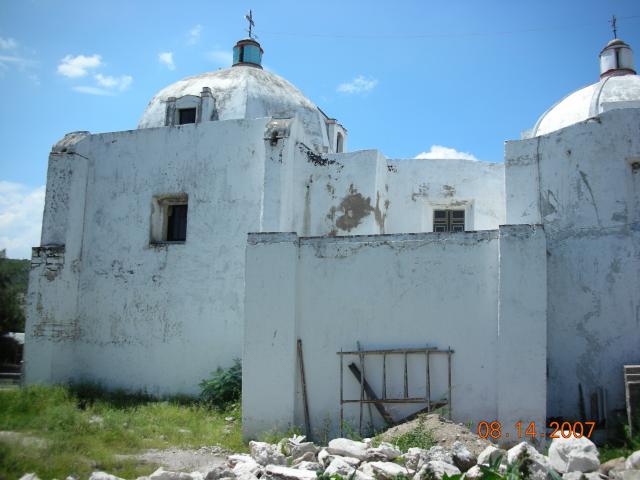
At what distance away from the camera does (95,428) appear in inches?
367

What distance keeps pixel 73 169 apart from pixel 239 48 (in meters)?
6.35

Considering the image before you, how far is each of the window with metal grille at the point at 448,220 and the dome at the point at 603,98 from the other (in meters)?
2.74

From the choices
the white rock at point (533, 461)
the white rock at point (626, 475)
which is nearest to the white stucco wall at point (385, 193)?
the white rock at point (533, 461)

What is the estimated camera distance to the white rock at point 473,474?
20.8 feet

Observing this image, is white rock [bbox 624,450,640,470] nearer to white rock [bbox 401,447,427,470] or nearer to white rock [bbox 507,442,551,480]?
white rock [bbox 507,442,551,480]

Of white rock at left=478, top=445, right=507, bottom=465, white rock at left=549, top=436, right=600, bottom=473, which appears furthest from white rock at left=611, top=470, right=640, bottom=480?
white rock at left=478, top=445, right=507, bottom=465

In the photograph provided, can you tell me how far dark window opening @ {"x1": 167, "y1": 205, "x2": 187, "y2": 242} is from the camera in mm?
13844

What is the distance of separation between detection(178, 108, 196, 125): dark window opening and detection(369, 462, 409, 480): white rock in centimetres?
1059

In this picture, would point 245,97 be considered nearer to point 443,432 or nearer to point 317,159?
point 317,159

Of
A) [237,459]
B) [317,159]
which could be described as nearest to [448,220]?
[317,159]

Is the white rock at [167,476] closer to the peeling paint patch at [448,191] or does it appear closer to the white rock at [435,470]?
the white rock at [435,470]

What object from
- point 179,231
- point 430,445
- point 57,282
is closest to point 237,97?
point 179,231

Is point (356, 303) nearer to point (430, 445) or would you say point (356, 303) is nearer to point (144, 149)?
point (430, 445)

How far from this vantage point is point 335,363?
31.3ft
